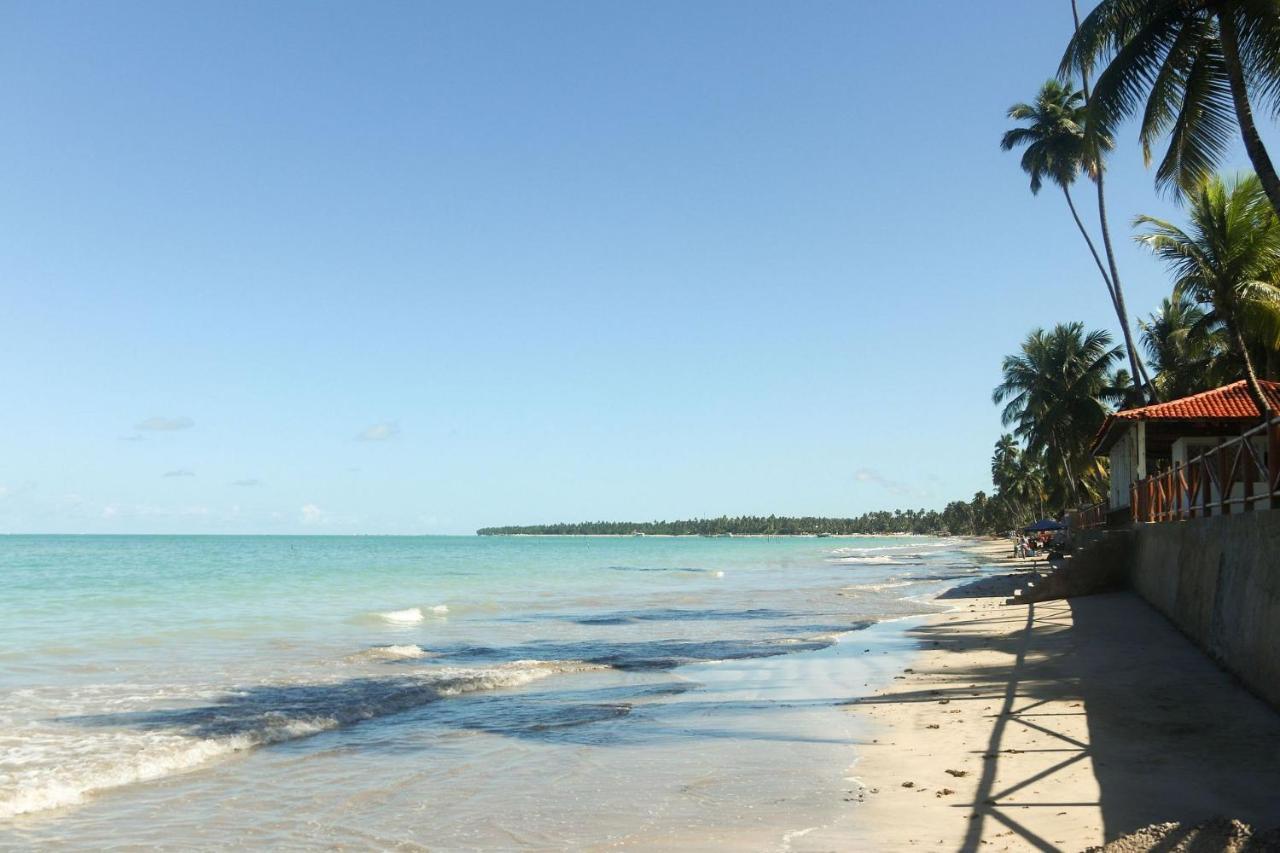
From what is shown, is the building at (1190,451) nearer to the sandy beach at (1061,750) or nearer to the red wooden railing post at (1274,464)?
the red wooden railing post at (1274,464)

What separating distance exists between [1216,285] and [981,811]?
69.6 ft

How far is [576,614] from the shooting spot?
91.6 ft

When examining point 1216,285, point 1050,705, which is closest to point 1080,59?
point 1050,705

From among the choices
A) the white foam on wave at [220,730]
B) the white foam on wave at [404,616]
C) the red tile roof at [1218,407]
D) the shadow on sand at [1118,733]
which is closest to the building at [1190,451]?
the red tile roof at [1218,407]

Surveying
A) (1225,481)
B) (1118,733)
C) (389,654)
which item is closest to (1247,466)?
(1225,481)

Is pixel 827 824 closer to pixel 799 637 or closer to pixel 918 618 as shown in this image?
pixel 799 637

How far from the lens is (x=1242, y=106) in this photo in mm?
12594

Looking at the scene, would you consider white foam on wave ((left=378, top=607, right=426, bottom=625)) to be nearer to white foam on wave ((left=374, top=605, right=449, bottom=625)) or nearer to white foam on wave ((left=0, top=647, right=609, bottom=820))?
white foam on wave ((left=374, top=605, right=449, bottom=625))

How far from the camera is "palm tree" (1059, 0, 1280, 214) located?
12789 millimetres

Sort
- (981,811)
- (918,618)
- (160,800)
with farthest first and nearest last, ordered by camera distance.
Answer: (918,618) → (160,800) → (981,811)

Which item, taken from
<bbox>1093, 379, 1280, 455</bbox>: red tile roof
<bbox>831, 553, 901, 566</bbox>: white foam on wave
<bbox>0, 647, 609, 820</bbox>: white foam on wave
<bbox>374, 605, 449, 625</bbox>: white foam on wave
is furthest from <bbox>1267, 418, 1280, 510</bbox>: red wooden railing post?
<bbox>831, 553, 901, 566</bbox>: white foam on wave

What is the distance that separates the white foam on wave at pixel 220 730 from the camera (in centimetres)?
887

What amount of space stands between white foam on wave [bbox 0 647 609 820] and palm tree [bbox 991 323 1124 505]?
3580 cm

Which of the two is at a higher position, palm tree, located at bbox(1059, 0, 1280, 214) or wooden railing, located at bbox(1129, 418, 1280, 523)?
palm tree, located at bbox(1059, 0, 1280, 214)
